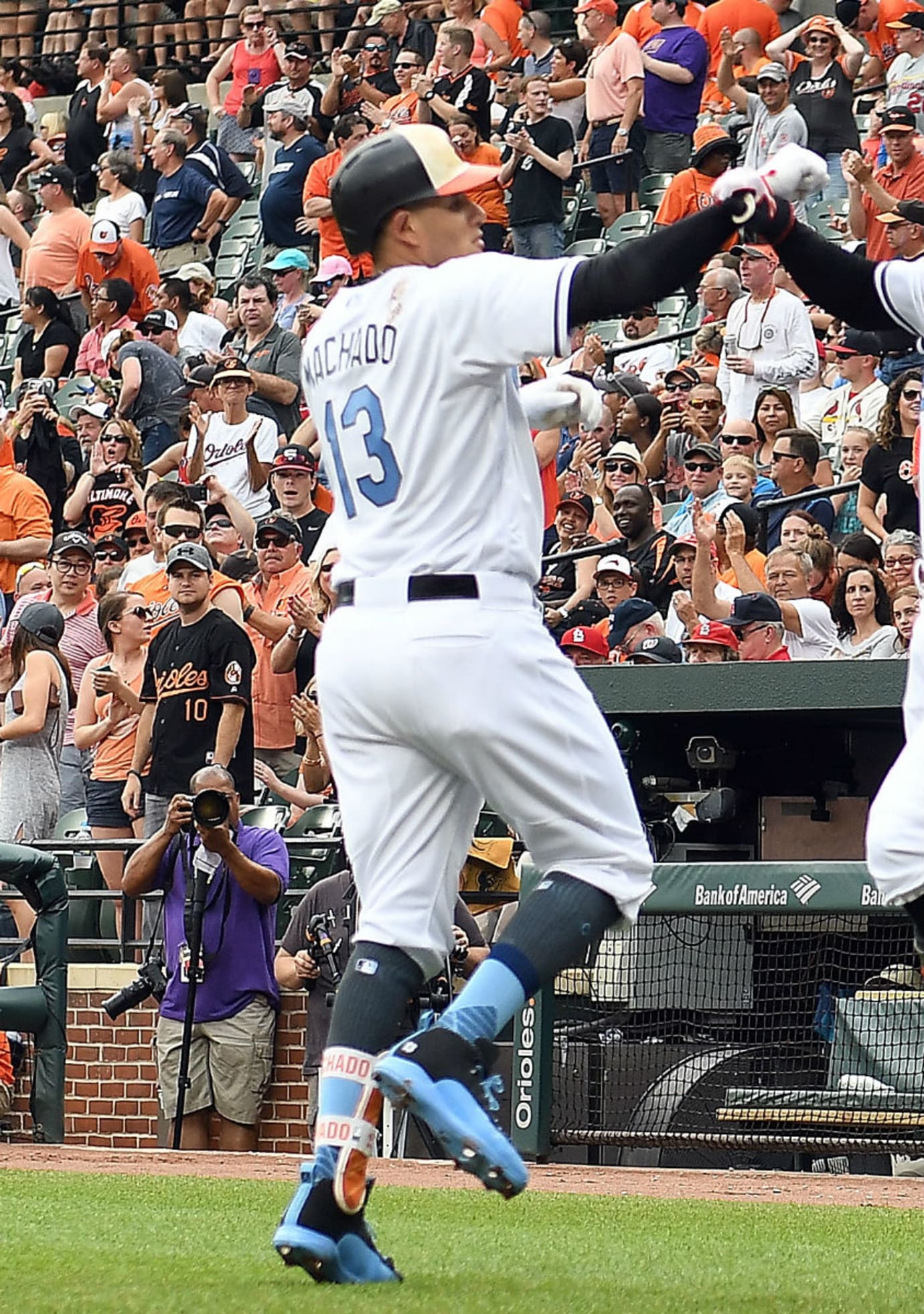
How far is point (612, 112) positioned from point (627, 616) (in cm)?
679

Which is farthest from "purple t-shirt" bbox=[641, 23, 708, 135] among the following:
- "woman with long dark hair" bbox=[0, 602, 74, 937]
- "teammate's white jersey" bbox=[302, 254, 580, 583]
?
"teammate's white jersey" bbox=[302, 254, 580, 583]

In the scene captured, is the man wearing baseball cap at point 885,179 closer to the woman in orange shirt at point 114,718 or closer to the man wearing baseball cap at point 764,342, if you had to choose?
the man wearing baseball cap at point 764,342

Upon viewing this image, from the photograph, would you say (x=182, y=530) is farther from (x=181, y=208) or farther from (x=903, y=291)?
(x=903, y=291)

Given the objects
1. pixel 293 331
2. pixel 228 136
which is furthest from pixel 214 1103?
pixel 228 136

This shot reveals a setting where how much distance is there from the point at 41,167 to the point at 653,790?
12.5 meters

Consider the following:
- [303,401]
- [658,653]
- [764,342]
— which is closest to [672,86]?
[303,401]

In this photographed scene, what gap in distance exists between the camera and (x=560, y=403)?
4195 millimetres

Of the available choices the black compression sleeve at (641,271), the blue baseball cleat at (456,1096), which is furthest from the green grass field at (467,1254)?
the black compression sleeve at (641,271)

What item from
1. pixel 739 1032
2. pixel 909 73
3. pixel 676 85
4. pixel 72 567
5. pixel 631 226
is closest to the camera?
pixel 739 1032

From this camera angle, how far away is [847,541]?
9664 millimetres

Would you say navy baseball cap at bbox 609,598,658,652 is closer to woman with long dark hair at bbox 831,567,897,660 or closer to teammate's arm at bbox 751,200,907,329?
woman with long dark hair at bbox 831,567,897,660

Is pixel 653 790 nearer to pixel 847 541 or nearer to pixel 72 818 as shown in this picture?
pixel 847 541

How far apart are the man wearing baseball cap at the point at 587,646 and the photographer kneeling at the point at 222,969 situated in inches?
63.7

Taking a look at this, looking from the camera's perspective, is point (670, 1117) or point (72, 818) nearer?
point (670, 1117)
